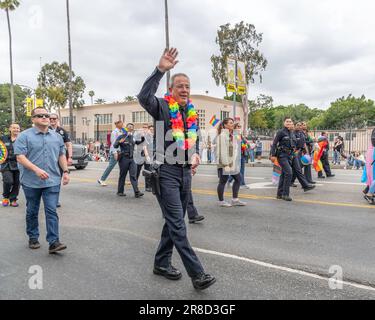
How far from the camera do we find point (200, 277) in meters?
3.37

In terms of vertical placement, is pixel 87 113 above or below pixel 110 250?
above

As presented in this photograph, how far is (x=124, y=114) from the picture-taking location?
6028 cm

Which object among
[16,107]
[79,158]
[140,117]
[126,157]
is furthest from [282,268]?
[16,107]

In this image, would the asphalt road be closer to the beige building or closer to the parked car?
the parked car

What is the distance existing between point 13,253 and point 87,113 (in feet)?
208

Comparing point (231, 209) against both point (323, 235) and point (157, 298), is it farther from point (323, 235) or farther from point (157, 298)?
point (157, 298)

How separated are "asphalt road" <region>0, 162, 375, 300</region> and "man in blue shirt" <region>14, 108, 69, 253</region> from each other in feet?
1.02

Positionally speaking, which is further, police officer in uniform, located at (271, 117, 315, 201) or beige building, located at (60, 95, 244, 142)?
beige building, located at (60, 95, 244, 142)

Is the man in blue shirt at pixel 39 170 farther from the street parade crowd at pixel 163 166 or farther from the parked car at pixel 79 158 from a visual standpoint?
the parked car at pixel 79 158

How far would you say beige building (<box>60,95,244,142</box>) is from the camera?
5309cm

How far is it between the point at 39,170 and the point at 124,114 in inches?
2240

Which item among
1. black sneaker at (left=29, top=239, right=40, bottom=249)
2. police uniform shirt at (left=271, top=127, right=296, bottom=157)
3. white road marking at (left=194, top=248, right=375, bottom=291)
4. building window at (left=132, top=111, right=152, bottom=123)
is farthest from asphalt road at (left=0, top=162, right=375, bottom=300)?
building window at (left=132, top=111, right=152, bottom=123)

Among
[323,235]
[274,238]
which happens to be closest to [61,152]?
[274,238]

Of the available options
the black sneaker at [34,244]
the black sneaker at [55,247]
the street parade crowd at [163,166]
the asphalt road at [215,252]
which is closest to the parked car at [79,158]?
the street parade crowd at [163,166]
